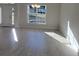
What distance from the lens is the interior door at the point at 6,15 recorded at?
1238cm

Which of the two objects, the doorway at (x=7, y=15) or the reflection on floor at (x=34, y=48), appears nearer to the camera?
the reflection on floor at (x=34, y=48)

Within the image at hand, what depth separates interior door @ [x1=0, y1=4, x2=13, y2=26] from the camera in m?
12.4

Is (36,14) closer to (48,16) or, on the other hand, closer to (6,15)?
(48,16)

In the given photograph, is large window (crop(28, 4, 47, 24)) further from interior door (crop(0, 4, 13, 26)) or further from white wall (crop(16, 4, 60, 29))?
interior door (crop(0, 4, 13, 26))

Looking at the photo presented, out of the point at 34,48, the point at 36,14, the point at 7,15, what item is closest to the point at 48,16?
the point at 36,14

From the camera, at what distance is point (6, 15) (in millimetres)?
12625

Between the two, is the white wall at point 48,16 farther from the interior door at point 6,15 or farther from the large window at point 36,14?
the interior door at point 6,15

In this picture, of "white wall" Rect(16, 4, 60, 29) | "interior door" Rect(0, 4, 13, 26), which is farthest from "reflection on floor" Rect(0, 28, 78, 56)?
"interior door" Rect(0, 4, 13, 26)

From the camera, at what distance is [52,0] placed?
1.41 m

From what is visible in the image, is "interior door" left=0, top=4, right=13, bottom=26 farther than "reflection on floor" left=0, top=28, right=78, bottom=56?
Yes

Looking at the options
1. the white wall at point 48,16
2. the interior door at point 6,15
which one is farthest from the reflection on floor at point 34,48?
the interior door at point 6,15

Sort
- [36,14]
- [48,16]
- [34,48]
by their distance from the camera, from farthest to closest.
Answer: [36,14]
[48,16]
[34,48]

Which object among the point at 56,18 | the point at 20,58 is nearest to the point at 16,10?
the point at 56,18

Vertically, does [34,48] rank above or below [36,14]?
below
